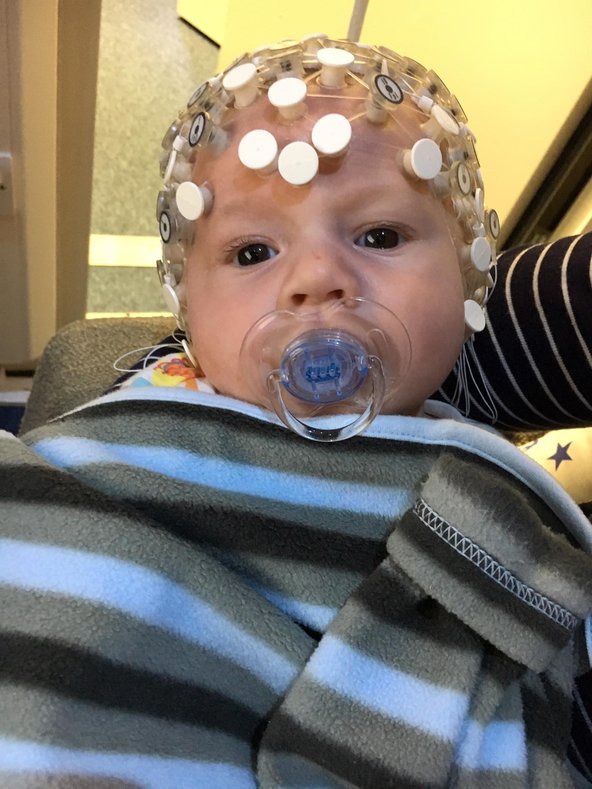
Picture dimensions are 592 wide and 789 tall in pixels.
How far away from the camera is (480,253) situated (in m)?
0.75

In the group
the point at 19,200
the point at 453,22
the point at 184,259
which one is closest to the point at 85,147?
the point at 19,200

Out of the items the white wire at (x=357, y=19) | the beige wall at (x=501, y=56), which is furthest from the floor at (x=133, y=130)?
the white wire at (x=357, y=19)

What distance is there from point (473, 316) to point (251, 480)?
29 cm

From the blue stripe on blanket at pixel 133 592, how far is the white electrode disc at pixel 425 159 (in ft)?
1.43

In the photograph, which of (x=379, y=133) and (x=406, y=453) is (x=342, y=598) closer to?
(x=406, y=453)

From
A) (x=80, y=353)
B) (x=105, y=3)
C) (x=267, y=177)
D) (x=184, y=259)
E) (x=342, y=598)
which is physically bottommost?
(x=105, y=3)

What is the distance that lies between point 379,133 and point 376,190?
6 cm

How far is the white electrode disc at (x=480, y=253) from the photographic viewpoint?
2.44 ft

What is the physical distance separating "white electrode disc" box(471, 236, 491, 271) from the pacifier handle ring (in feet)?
0.58

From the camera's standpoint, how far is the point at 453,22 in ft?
5.79

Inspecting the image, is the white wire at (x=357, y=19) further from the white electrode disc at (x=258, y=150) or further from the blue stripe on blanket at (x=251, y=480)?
the blue stripe on blanket at (x=251, y=480)

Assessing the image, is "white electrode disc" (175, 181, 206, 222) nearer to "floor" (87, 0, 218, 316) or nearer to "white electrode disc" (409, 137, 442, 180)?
"white electrode disc" (409, 137, 442, 180)

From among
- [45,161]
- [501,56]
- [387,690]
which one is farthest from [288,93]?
[501,56]

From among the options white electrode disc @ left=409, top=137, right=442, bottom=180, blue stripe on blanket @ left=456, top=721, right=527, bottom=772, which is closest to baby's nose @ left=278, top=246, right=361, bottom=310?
white electrode disc @ left=409, top=137, right=442, bottom=180
